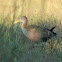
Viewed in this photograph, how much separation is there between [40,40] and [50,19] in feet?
4.61

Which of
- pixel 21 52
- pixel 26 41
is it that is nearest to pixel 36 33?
pixel 26 41

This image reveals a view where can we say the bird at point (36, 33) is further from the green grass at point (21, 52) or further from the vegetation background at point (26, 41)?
the green grass at point (21, 52)

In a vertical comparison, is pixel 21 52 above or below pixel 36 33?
below

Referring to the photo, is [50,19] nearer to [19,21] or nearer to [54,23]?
[54,23]

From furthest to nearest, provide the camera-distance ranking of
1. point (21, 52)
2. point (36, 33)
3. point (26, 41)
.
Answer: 1. point (36, 33)
2. point (26, 41)
3. point (21, 52)

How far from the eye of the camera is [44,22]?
5.92 m

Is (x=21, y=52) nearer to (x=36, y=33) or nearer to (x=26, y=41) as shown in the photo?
(x=26, y=41)

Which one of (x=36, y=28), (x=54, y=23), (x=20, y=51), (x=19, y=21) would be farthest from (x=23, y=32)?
(x=20, y=51)

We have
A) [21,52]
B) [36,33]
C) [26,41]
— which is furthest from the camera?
[36,33]

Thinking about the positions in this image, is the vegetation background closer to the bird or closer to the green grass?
the green grass

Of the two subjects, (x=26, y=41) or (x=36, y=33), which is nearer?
(x=26, y=41)

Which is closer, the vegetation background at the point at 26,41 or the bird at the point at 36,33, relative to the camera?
the vegetation background at the point at 26,41

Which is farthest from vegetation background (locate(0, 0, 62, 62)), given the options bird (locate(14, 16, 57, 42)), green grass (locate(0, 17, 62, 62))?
bird (locate(14, 16, 57, 42))

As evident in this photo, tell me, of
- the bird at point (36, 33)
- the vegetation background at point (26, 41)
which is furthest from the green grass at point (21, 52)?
the bird at point (36, 33)
